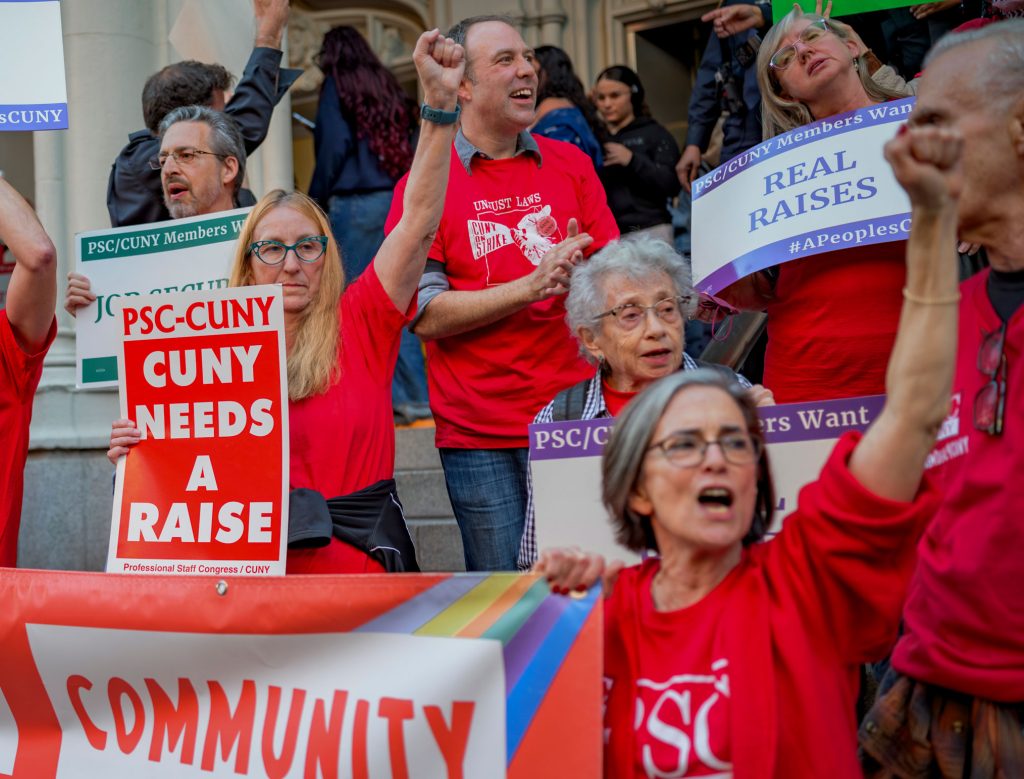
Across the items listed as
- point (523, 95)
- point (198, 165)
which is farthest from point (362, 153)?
point (523, 95)

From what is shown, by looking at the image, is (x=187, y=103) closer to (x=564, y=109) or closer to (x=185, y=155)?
(x=185, y=155)

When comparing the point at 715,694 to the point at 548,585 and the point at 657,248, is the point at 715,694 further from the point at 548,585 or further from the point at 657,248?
the point at 657,248

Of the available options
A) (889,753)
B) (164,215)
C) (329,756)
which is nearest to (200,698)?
(329,756)

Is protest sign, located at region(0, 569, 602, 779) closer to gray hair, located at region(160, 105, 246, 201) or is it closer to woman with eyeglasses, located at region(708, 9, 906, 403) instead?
woman with eyeglasses, located at region(708, 9, 906, 403)

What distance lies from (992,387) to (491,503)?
6.80 ft

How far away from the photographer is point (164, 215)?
213 inches

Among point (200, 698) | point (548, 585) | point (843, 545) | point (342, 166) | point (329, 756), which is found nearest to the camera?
point (843, 545)

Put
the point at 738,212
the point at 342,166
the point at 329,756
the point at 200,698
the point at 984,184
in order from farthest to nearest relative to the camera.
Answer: the point at 342,166
the point at 738,212
the point at 200,698
the point at 329,756
the point at 984,184

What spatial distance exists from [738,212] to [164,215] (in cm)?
251

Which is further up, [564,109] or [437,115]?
[564,109]

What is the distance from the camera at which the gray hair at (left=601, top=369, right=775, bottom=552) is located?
258 centimetres

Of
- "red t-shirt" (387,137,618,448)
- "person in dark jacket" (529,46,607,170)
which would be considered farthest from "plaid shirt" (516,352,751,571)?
"person in dark jacket" (529,46,607,170)

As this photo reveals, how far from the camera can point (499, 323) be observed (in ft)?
14.4

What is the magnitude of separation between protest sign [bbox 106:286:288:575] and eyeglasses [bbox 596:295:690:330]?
0.90 metres
